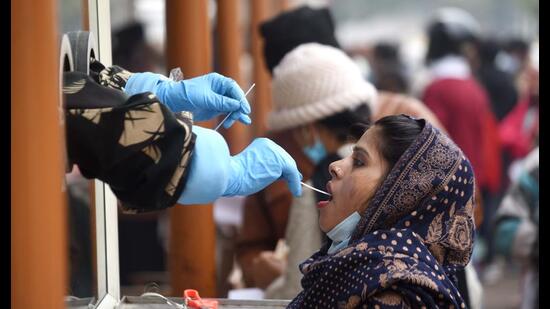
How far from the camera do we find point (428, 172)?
231 cm

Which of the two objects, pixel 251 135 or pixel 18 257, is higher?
pixel 18 257

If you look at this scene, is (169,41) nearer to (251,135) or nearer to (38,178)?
(38,178)

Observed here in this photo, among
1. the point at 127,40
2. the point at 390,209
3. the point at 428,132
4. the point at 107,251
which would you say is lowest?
the point at 127,40

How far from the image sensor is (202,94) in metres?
2.21

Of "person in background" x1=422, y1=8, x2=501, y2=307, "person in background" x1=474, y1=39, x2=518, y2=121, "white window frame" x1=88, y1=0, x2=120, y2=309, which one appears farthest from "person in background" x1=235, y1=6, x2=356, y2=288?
"person in background" x1=474, y1=39, x2=518, y2=121

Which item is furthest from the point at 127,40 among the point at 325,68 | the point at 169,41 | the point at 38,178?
the point at 38,178

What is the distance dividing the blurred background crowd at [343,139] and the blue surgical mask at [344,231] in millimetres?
629

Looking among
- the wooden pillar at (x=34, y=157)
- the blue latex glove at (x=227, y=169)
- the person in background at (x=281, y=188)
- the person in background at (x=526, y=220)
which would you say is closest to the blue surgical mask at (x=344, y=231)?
the blue latex glove at (x=227, y=169)

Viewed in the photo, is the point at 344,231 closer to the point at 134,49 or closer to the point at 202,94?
the point at 202,94

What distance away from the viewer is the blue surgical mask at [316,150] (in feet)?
13.7

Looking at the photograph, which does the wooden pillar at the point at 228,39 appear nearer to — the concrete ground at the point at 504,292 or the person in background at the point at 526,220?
the person in background at the point at 526,220

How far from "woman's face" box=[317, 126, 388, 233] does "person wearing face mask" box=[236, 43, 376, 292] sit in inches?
61.2

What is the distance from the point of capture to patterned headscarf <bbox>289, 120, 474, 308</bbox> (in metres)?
2.23
